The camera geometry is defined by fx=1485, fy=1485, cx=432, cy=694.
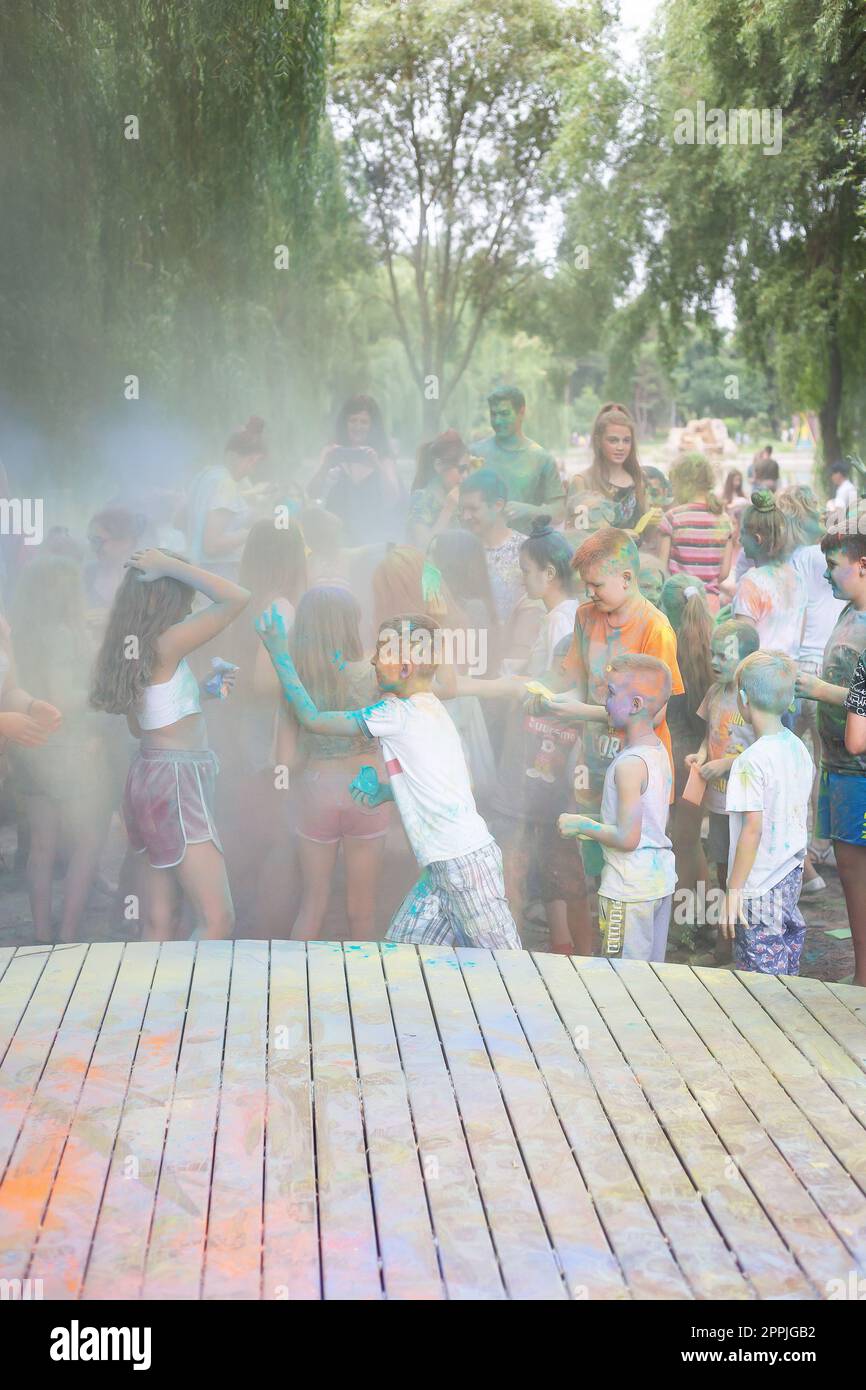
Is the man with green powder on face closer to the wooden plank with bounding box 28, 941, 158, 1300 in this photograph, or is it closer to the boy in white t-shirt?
the boy in white t-shirt

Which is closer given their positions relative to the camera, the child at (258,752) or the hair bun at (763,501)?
the child at (258,752)

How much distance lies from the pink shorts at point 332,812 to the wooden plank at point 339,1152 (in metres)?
0.49

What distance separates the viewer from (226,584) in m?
4.91

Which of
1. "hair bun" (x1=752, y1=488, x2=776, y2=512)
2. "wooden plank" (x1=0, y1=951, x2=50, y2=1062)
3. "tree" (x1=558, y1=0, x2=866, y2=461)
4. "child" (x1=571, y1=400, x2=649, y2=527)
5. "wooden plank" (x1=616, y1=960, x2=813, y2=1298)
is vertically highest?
"tree" (x1=558, y1=0, x2=866, y2=461)

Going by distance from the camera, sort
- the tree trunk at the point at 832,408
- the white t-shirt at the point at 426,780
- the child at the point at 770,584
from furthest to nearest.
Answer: the tree trunk at the point at 832,408
the child at the point at 770,584
the white t-shirt at the point at 426,780

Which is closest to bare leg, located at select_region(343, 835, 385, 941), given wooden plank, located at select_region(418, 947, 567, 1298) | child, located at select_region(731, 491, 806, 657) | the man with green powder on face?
wooden plank, located at select_region(418, 947, 567, 1298)

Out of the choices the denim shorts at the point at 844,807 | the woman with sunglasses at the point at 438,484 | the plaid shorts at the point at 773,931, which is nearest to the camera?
the plaid shorts at the point at 773,931

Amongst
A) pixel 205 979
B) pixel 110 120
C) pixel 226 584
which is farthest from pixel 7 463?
pixel 205 979

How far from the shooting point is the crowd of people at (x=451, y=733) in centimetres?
462

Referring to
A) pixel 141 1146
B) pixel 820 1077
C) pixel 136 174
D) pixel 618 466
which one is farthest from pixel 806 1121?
pixel 136 174

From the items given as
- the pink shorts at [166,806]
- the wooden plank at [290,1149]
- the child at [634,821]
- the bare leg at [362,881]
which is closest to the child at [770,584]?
the child at [634,821]

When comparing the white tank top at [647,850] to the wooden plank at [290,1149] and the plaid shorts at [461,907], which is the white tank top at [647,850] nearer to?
the plaid shorts at [461,907]

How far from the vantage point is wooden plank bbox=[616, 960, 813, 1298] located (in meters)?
3.03

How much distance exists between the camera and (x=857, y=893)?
4.89 metres
